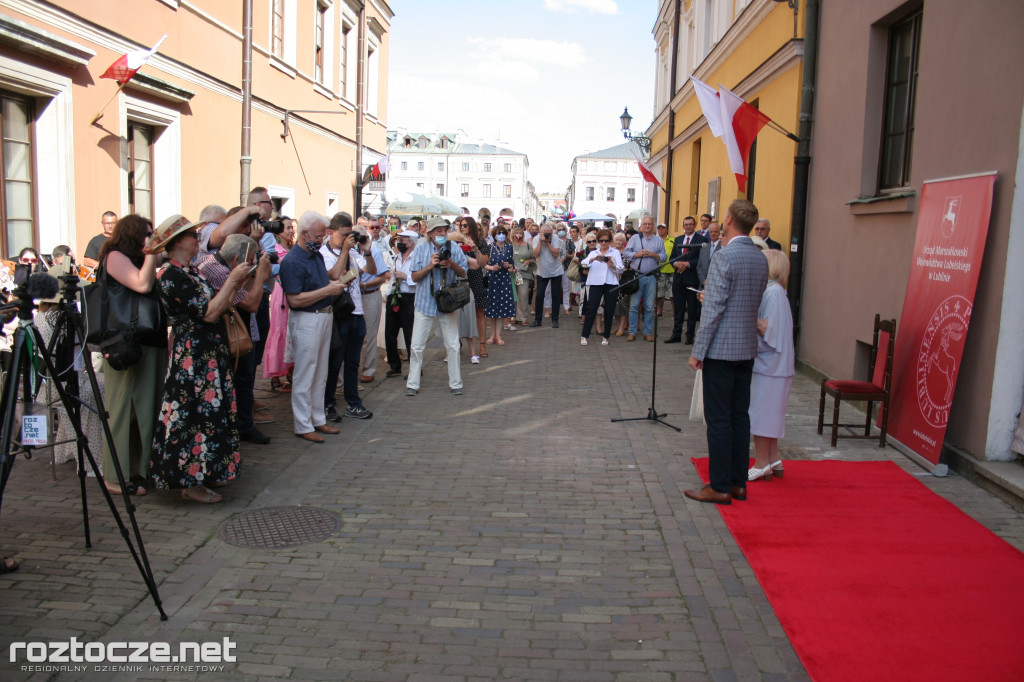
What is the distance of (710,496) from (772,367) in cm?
108

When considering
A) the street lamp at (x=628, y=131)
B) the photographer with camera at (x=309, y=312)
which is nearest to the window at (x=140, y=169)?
the photographer with camera at (x=309, y=312)

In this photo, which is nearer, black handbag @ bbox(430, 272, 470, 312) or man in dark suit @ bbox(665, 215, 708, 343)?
black handbag @ bbox(430, 272, 470, 312)

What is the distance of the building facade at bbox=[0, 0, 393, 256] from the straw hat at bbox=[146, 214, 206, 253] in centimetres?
449

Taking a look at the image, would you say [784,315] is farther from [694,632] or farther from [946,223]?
[694,632]

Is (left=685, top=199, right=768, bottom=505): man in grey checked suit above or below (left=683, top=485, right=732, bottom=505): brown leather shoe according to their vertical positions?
above

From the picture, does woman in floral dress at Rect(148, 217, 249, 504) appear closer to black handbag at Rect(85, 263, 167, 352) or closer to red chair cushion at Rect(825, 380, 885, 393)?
black handbag at Rect(85, 263, 167, 352)

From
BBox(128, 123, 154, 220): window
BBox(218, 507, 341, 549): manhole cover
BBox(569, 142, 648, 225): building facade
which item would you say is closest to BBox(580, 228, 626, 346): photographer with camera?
BBox(128, 123, 154, 220): window

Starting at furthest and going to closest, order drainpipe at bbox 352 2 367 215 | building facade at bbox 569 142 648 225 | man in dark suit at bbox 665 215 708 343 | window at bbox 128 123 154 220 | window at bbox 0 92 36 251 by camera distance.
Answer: building facade at bbox 569 142 648 225, drainpipe at bbox 352 2 367 215, man in dark suit at bbox 665 215 708 343, window at bbox 128 123 154 220, window at bbox 0 92 36 251

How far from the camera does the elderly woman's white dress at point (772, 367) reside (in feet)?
19.1

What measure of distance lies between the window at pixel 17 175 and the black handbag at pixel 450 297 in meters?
4.70

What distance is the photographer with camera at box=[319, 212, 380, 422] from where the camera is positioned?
7.75 metres

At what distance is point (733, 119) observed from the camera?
1025 centimetres

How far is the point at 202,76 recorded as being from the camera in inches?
513

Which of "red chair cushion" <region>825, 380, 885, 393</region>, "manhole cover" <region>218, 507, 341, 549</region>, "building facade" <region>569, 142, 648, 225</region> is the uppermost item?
"building facade" <region>569, 142, 648, 225</region>
